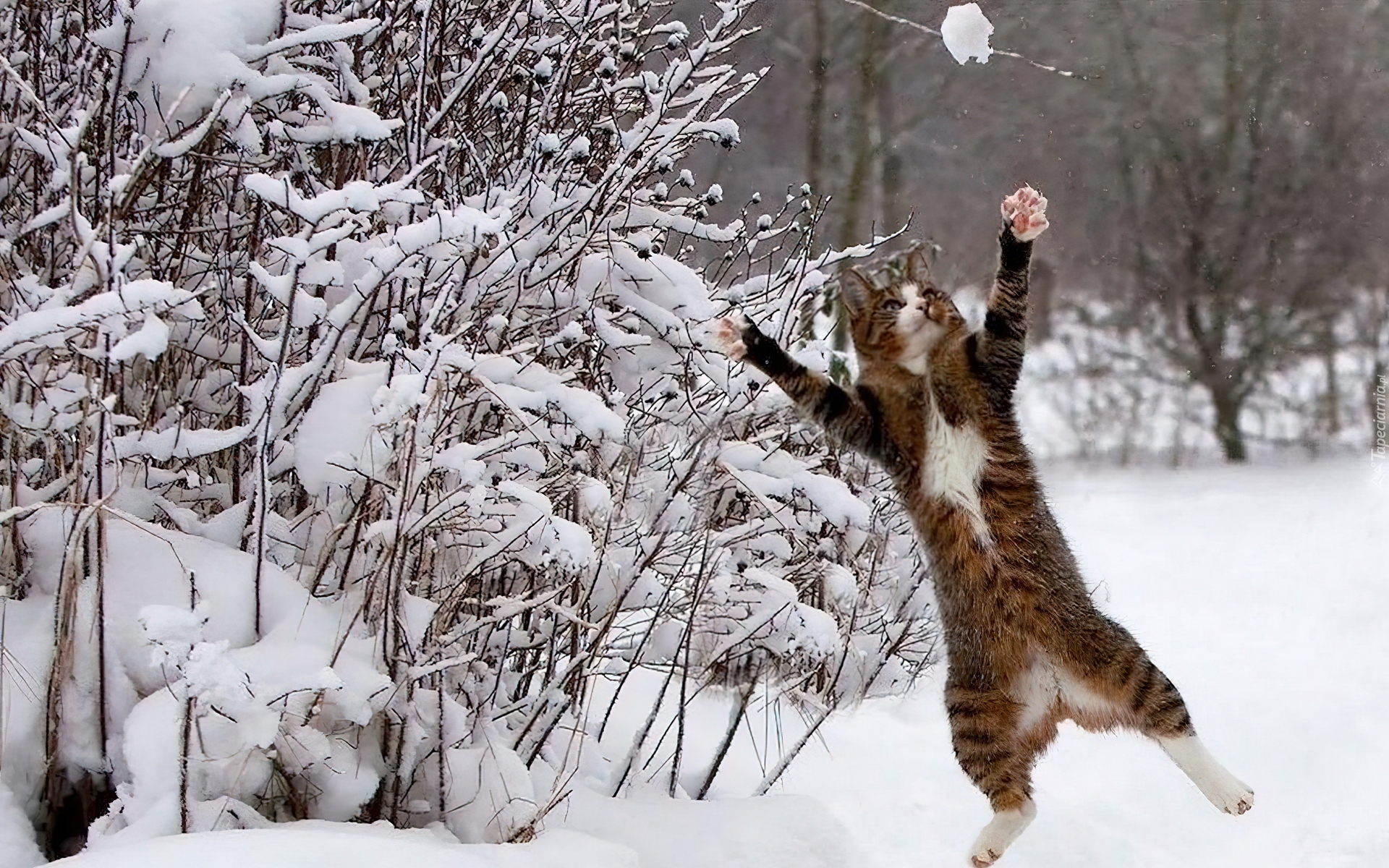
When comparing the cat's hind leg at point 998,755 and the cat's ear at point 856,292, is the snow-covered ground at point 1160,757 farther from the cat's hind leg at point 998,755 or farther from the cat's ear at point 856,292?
the cat's ear at point 856,292

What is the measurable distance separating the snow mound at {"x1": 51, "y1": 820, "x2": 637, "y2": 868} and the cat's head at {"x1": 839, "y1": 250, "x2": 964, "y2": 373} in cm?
124

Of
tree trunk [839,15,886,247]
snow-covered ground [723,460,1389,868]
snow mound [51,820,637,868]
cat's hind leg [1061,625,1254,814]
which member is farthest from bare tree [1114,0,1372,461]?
snow mound [51,820,637,868]

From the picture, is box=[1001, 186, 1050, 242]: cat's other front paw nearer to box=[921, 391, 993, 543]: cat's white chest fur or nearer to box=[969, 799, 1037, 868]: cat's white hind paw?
box=[921, 391, 993, 543]: cat's white chest fur

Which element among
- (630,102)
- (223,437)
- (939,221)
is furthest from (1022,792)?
(939,221)

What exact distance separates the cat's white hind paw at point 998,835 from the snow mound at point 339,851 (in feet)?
2.37

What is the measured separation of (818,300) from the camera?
12.0 feet

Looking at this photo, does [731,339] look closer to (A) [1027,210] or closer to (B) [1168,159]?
(A) [1027,210]

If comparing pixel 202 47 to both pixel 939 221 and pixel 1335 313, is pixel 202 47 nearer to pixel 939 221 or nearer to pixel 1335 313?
pixel 939 221

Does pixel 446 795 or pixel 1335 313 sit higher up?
pixel 1335 313

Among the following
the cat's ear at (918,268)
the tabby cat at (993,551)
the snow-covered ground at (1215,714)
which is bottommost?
the snow-covered ground at (1215,714)

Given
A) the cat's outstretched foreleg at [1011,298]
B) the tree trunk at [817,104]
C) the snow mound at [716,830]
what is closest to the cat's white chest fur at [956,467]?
the cat's outstretched foreleg at [1011,298]

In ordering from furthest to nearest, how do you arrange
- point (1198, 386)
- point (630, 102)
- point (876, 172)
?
1. point (1198, 386)
2. point (876, 172)
3. point (630, 102)

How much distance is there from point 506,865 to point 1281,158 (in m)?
8.08

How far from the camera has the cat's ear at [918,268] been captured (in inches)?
113
